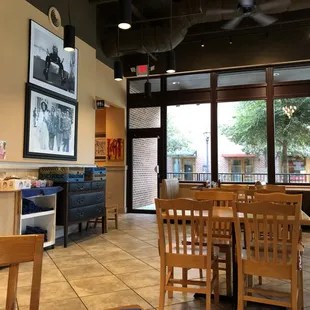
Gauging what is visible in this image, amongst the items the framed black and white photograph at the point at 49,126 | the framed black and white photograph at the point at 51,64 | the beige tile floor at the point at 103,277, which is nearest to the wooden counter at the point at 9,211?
the beige tile floor at the point at 103,277

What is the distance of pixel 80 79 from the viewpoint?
20.3 feet

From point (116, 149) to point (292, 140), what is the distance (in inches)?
175

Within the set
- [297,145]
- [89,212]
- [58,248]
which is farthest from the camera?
[297,145]

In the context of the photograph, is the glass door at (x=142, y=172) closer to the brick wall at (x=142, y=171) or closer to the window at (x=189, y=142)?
the brick wall at (x=142, y=171)

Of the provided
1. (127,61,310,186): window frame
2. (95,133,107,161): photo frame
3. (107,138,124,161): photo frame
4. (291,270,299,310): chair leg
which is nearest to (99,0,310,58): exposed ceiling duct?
(127,61,310,186): window frame

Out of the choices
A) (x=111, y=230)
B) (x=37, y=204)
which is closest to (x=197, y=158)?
(x=111, y=230)

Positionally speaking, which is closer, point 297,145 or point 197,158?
point 297,145

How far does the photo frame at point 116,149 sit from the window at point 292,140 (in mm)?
3933

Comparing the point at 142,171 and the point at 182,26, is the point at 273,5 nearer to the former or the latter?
the point at 182,26

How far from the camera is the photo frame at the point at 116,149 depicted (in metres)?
8.51

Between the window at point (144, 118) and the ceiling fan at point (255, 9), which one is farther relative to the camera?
the window at point (144, 118)

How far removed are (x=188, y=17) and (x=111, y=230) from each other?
4.39 meters

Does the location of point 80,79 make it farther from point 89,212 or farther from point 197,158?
point 197,158

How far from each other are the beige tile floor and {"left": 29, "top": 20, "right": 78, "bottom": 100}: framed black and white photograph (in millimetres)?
2643
